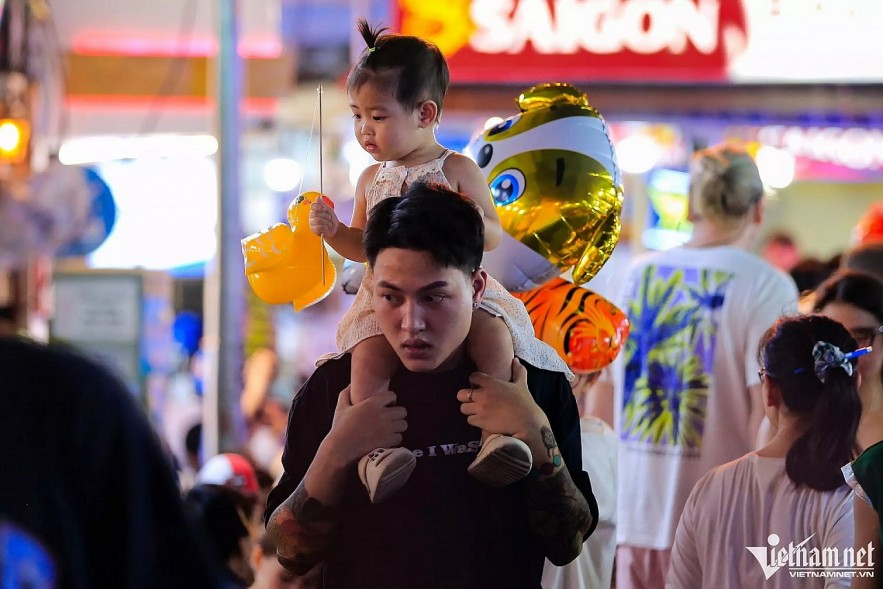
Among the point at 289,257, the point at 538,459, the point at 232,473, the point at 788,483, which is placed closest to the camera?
the point at 538,459

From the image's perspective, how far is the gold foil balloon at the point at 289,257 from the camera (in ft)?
9.59

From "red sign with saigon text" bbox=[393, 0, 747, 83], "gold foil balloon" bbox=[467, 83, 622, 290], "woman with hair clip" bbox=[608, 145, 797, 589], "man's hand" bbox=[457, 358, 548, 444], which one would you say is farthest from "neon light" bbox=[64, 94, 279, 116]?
"man's hand" bbox=[457, 358, 548, 444]

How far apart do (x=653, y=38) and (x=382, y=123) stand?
6.96m

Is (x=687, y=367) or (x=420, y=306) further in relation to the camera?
(x=687, y=367)

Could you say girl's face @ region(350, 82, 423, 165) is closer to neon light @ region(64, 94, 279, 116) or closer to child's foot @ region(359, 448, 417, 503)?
child's foot @ region(359, 448, 417, 503)

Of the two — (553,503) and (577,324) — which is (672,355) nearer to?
(577,324)

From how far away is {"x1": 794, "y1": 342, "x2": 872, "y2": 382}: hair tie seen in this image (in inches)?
Result: 124

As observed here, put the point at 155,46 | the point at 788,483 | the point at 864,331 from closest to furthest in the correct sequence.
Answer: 1. the point at 788,483
2. the point at 864,331
3. the point at 155,46

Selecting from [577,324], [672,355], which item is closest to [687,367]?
[672,355]

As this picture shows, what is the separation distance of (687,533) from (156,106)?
16.3m

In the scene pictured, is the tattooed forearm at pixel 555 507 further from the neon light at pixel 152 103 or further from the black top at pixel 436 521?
the neon light at pixel 152 103

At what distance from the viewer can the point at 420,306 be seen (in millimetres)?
2488

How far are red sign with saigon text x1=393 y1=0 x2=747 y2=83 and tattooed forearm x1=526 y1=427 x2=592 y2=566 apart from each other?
22.6 ft

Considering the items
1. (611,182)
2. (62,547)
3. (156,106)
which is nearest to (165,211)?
(156,106)
